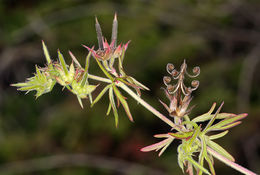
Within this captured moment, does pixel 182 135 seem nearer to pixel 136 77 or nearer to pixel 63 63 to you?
pixel 63 63

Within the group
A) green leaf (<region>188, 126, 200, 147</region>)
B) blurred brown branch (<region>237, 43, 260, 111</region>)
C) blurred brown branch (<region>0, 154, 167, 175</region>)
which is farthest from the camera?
blurred brown branch (<region>0, 154, 167, 175</region>)

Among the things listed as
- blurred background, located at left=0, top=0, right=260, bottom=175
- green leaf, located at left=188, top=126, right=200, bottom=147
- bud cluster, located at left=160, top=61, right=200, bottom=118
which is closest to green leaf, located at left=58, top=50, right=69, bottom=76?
bud cluster, located at left=160, top=61, right=200, bottom=118

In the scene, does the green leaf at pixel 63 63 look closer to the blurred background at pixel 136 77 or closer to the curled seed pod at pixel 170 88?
the curled seed pod at pixel 170 88

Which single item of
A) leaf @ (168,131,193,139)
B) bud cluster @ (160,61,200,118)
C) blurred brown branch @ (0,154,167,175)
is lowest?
leaf @ (168,131,193,139)

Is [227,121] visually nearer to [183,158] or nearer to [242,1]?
[183,158]

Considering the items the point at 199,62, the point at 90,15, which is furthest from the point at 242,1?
the point at 90,15

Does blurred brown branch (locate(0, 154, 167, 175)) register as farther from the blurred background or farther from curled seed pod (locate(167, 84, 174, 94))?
curled seed pod (locate(167, 84, 174, 94))
